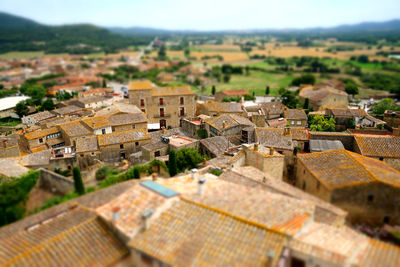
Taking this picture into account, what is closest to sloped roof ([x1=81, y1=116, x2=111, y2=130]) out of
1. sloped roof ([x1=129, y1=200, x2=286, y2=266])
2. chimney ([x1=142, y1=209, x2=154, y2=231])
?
chimney ([x1=142, y1=209, x2=154, y2=231])

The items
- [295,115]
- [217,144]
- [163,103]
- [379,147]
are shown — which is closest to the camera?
[379,147]

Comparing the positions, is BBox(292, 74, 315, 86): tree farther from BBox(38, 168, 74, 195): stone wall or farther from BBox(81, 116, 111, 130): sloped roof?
BBox(38, 168, 74, 195): stone wall

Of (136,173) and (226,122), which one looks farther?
(226,122)

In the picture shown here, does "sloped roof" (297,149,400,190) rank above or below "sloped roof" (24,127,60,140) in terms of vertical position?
above

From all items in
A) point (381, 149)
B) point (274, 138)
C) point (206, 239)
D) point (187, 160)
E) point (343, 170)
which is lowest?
point (187, 160)

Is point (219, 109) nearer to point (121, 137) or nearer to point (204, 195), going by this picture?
point (121, 137)

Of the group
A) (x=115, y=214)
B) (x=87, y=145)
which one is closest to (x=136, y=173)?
(x=115, y=214)

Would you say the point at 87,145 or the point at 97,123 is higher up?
the point at 97,123
